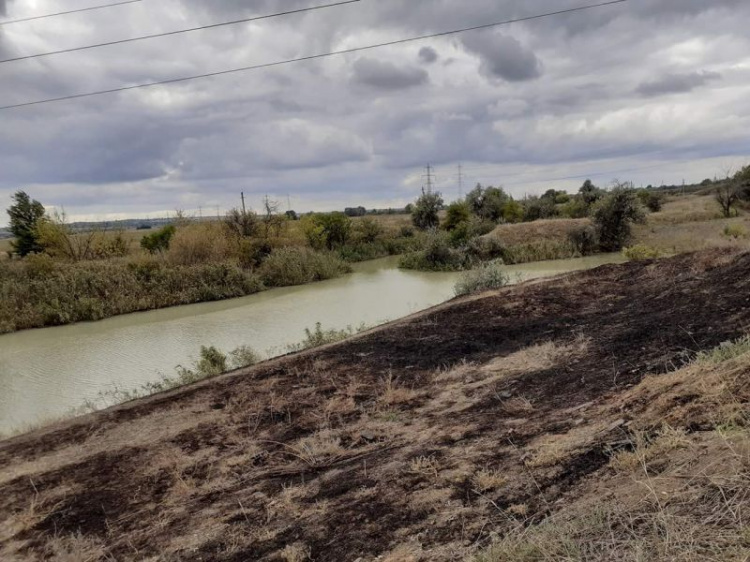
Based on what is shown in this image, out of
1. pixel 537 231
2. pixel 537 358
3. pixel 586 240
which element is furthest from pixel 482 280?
pixel 537 231

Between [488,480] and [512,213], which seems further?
[512,213]

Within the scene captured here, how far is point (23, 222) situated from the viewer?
33.0 meters

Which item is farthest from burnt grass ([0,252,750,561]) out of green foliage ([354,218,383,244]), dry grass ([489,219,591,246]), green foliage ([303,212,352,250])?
green foliage ([354,218,383,244])

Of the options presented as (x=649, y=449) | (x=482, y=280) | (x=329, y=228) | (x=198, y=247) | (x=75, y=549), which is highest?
(x=329, y=228)

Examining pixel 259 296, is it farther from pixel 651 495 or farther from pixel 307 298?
pixel 651 495

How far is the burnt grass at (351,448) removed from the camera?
3.27m

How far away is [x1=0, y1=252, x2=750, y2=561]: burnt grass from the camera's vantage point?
3.27 m

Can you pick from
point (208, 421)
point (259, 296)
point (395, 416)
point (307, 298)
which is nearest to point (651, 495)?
point (395, 416)

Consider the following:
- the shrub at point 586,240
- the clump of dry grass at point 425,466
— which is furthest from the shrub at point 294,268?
the clump of dry grass at point 425,466

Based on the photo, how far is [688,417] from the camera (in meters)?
3.21

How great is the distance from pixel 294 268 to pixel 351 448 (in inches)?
916

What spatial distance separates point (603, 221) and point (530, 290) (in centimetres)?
2132

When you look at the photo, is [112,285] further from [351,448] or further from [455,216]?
[455,216]

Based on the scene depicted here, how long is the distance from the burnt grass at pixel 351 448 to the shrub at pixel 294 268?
19.2 metres
